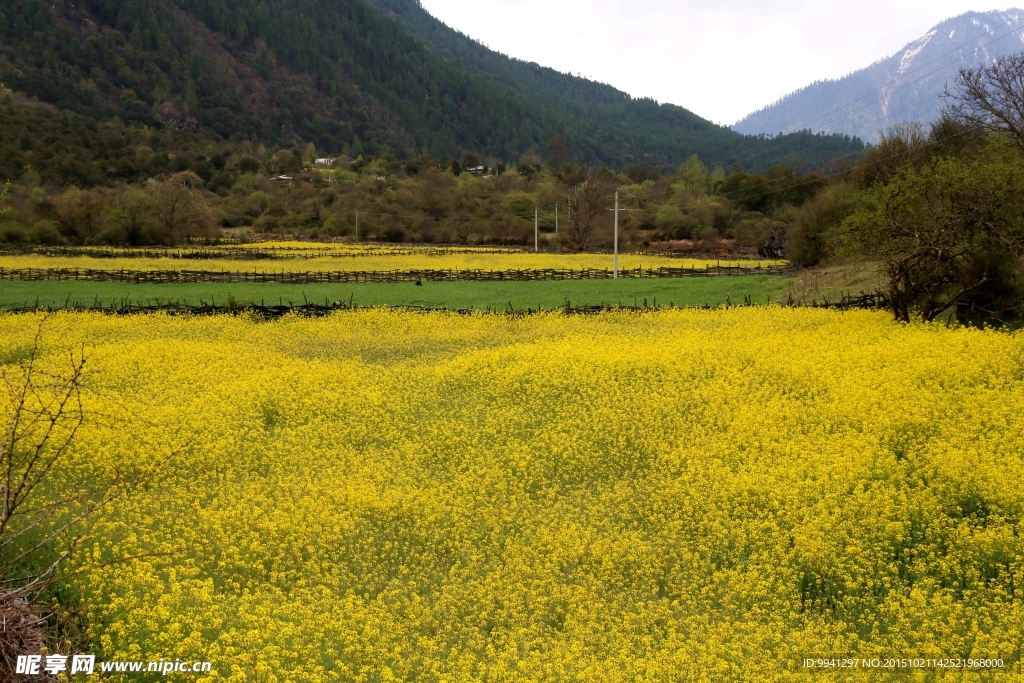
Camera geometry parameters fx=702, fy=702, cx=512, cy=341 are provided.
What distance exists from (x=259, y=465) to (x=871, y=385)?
12.4 m

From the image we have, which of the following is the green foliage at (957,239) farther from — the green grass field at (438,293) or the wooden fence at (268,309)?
the green grass field at (438,293)

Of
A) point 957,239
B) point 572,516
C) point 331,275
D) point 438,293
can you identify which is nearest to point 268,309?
point 438,293

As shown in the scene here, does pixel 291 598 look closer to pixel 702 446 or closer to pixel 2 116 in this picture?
pixel 702 446

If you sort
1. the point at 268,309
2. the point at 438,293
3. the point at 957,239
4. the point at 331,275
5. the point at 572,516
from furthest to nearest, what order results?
the point at 331,275, the point at 438,293, the point at 268,309, the point at 957,239, the point at 572,516

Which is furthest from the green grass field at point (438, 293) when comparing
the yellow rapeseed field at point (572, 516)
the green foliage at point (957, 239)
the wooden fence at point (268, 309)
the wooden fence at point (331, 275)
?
the yellow rapeseed field at point (572, 516)

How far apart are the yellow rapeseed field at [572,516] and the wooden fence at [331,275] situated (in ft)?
78.8

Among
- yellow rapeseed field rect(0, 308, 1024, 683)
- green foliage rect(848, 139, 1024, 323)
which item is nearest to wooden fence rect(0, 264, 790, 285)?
green foliage rect(848, 139, 1024, 323)

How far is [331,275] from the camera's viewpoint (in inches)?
1697

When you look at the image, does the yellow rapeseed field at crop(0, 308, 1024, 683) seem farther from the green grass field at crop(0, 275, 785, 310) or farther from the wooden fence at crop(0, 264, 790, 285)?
the wooden fence at crop(0, 264, 790, 285)

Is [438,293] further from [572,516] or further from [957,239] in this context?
[572,516]

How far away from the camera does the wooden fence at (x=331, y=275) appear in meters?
40.0

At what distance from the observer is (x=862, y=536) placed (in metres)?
9.31

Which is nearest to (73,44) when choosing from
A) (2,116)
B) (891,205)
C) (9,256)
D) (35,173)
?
(2,116)

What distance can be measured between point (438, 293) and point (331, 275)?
9.09 m
